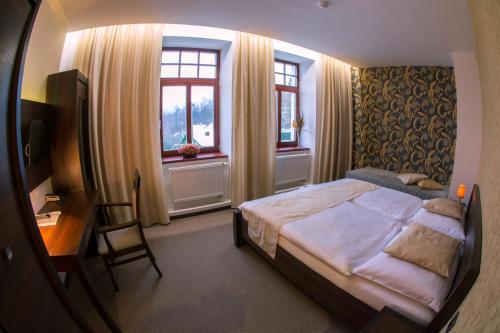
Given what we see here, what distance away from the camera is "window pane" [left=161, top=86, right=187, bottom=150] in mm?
3368

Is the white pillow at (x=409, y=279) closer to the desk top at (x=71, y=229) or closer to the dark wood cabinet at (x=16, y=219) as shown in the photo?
the dark wood cabinet at (x=16, y=219)

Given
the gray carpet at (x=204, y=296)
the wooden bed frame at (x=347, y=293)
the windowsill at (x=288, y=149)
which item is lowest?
the gray carpet at (x=204, y=296)

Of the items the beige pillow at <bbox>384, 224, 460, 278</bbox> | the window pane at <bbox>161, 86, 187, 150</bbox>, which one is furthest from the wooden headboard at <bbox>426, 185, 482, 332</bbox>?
the window pane at <bbox>161, 86, 187, 150</bbox>

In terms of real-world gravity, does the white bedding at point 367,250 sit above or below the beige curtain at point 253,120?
below

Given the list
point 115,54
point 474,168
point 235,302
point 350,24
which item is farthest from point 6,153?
point 474,168

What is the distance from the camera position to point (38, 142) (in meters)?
1.77

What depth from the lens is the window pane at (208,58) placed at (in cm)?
355


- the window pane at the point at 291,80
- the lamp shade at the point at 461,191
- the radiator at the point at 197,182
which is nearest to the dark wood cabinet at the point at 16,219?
the radiator at the point at 197,182

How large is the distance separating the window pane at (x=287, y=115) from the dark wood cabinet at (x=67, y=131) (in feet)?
10.8

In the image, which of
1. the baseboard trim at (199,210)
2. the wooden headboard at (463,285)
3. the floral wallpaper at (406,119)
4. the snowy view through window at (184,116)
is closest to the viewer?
the wooden headboard at (463,285)

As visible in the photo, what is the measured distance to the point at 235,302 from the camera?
5.97ft

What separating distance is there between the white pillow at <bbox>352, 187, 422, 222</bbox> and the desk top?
2721mm

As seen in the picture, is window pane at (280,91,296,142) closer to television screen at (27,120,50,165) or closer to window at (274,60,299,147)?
window at (274,60,299,147)

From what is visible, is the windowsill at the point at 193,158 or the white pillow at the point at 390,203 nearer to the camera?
the white pillow at the point at 390,203
